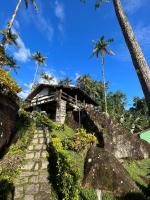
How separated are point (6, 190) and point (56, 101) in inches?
832

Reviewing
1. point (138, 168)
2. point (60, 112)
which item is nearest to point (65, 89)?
point (60, 112)

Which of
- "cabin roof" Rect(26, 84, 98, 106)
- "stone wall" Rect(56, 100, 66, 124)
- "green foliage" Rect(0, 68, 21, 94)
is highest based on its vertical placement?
"cabin roof" Rect(26, 84, 98, 106)

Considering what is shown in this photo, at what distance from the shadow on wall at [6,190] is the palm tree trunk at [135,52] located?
6604 millimetres

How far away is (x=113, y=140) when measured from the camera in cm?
2045

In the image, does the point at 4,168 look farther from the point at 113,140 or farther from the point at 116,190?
the point at 113,140

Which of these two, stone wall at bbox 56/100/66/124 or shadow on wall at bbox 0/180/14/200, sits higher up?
stone wall at bbox 56/100/66/124

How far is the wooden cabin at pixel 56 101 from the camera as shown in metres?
29.2

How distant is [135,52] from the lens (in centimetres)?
805

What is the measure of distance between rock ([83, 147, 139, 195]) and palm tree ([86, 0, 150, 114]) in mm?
5967

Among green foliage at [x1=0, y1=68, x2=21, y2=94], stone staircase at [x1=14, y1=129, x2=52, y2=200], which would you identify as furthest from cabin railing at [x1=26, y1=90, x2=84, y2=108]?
green foliage at [x1=0, y1=68, x2=21, y2=94]

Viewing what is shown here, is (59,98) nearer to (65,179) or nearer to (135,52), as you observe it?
(65,179)

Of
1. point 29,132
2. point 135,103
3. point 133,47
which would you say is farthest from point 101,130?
point 135,103

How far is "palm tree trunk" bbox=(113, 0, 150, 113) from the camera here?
7211 millimetres

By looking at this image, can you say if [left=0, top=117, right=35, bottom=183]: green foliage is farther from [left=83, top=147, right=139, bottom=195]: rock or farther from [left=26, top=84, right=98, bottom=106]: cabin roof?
[left=26, top=84, right=98, bottom=106]: cabin roof
